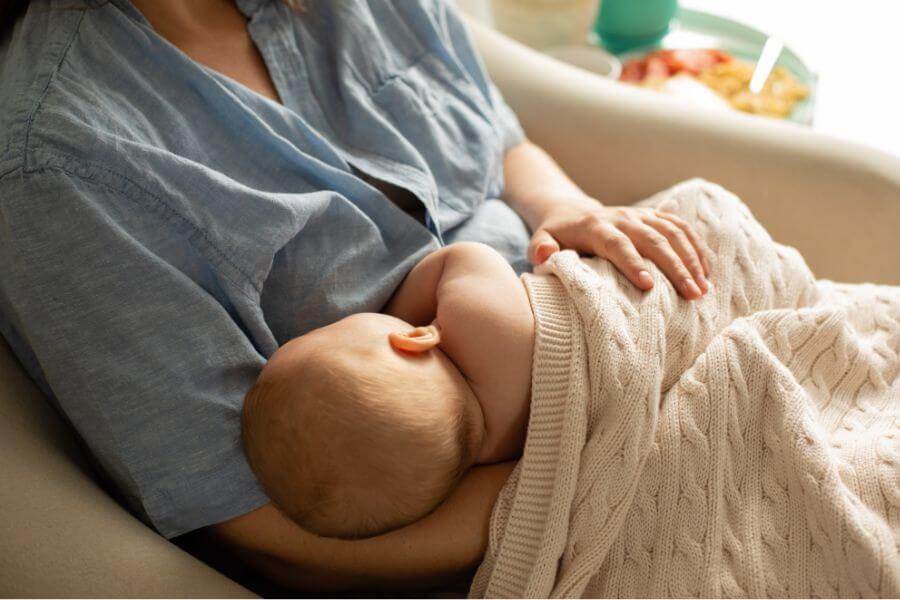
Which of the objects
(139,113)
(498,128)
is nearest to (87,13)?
(139,113)

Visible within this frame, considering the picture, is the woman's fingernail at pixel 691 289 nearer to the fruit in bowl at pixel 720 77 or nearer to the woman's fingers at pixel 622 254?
the woman's fingers at pixel 622 254

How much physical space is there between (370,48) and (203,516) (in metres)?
0.67

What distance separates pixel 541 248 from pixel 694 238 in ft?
0.65

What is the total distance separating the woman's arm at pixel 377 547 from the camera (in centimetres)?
94

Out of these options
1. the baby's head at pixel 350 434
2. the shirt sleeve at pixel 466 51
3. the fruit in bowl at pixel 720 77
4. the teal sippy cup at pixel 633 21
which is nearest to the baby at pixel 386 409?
the baby's head at pixel 350 434

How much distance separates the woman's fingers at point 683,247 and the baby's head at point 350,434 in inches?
14.1

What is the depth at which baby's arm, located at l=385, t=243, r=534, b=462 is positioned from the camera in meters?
0.97

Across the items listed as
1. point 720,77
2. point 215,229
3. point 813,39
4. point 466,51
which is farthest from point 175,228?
point 813,39

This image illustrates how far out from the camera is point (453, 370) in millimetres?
987

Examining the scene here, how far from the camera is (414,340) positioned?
938 mm

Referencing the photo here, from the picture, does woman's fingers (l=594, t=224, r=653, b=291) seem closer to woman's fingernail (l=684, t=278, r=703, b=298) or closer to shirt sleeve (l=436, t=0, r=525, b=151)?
woman's fingernail (l=684, t=278, r=703, b=298)

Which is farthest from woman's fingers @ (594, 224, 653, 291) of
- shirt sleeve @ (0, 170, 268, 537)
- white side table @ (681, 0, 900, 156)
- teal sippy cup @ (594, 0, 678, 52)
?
white side table @ (681, 0, 900, 156)

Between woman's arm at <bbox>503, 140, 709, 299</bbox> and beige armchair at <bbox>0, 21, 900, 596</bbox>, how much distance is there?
0.16 metres

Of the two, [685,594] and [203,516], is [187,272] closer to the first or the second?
[203,516]
